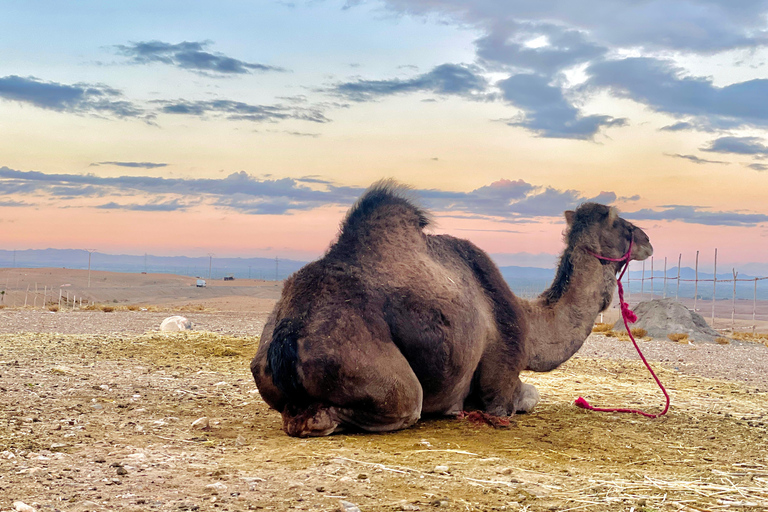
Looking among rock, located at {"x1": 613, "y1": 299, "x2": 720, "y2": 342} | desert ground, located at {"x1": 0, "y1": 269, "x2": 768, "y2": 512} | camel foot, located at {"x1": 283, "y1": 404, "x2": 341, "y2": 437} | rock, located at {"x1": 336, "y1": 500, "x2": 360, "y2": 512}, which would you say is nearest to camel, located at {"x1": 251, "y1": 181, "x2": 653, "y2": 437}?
camel foot, located at {"x1": 283, "y1": 404, "x2": 341, "y2": 437}

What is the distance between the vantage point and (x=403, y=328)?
632 cm

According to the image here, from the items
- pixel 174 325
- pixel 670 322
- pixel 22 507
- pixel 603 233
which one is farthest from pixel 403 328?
pixel 670 322

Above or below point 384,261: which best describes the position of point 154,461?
below

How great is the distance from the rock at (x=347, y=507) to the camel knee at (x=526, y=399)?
4.17m

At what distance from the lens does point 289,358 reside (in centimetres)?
604

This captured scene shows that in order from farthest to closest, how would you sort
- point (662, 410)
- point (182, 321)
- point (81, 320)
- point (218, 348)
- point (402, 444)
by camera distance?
point (81, 320)
point (182, 321)
point (218, 348)
point (662, 410)
point (402, 444)

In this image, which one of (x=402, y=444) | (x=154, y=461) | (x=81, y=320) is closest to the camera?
(x=154, y=461)

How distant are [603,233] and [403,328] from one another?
383 centimetres

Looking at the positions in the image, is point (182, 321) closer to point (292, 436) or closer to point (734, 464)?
point (292, 436)

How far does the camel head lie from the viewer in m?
8.79

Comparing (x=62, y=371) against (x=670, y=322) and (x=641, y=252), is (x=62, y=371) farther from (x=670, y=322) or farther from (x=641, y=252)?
(x=670, y=322)

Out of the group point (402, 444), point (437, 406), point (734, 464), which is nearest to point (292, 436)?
point (402, 444)

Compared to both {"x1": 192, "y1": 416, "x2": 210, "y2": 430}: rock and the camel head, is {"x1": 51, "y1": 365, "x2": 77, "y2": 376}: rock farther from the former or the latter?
the camel head

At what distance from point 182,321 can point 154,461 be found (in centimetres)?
1332
